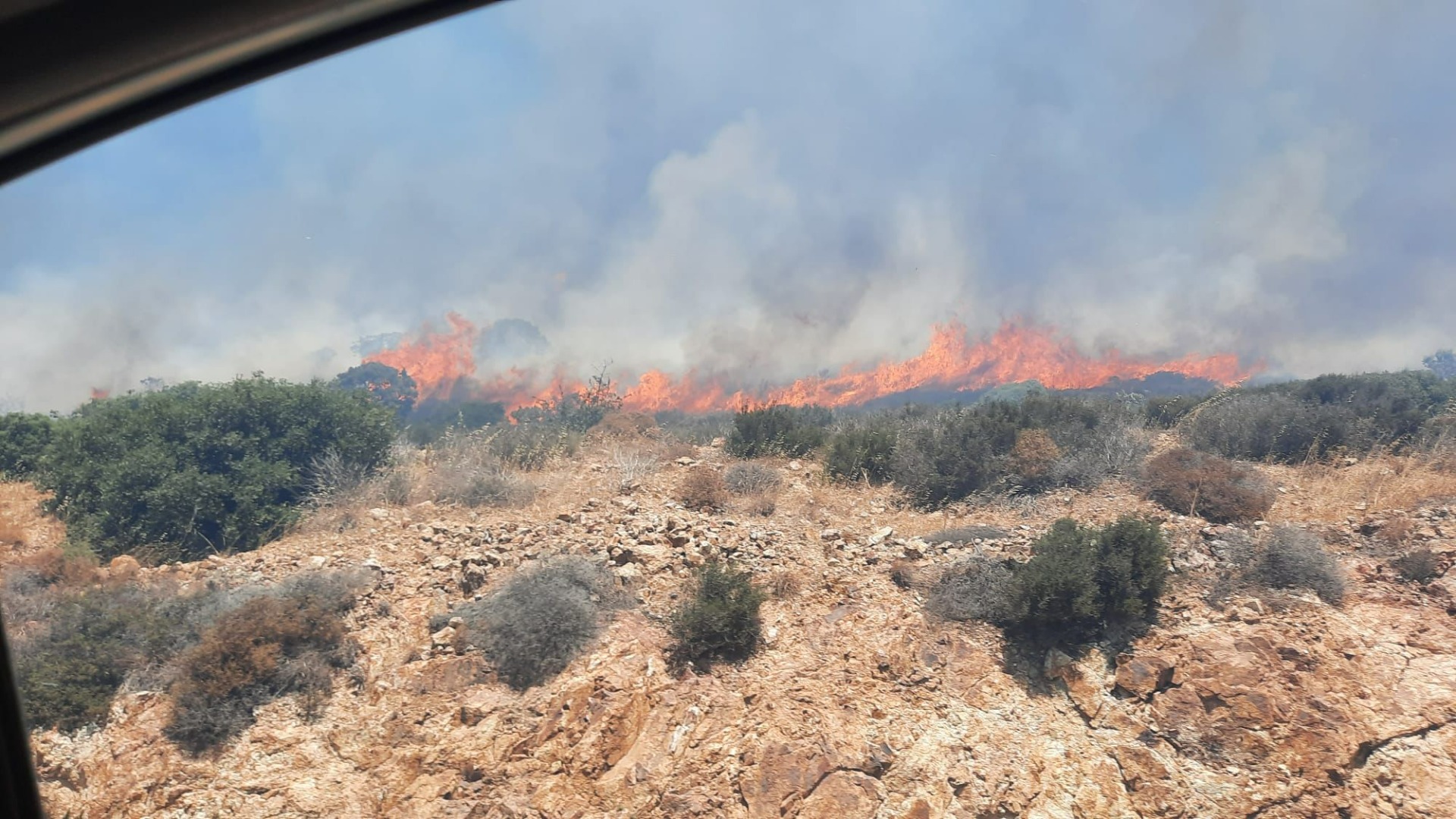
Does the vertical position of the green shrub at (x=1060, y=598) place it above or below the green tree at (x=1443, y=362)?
below

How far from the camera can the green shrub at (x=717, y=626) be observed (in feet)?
22.6

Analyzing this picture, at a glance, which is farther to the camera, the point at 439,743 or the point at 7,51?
the point at 439,743

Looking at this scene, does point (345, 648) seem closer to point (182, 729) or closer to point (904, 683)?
point (182, 729)

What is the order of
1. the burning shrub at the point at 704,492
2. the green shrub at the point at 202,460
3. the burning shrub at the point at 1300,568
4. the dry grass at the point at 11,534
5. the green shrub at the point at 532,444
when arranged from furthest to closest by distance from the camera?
the green shrub at the point at 532,444 < the green shrub at the point at 202,460 < the burning shrub at the point at 704,492 < the dry grass at the point at 11,534 < the burning shrub at the point at 1300,568

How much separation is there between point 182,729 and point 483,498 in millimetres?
4678

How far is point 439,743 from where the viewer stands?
604cm

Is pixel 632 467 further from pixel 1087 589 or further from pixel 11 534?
pixel 11 534

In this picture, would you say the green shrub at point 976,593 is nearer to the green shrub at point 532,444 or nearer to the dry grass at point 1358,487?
the dry grass at point 1358,487

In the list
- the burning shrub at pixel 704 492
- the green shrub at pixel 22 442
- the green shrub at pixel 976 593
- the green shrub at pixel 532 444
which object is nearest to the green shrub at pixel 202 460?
the green shrub at pixel 22 442

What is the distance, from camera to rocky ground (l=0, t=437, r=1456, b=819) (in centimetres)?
557

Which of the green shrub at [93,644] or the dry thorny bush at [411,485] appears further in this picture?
the dry thorny bush at [411,485]

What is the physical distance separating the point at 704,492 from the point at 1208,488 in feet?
20.7

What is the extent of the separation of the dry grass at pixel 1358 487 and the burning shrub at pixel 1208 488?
236mm

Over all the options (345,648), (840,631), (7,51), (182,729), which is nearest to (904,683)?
(840,631)
